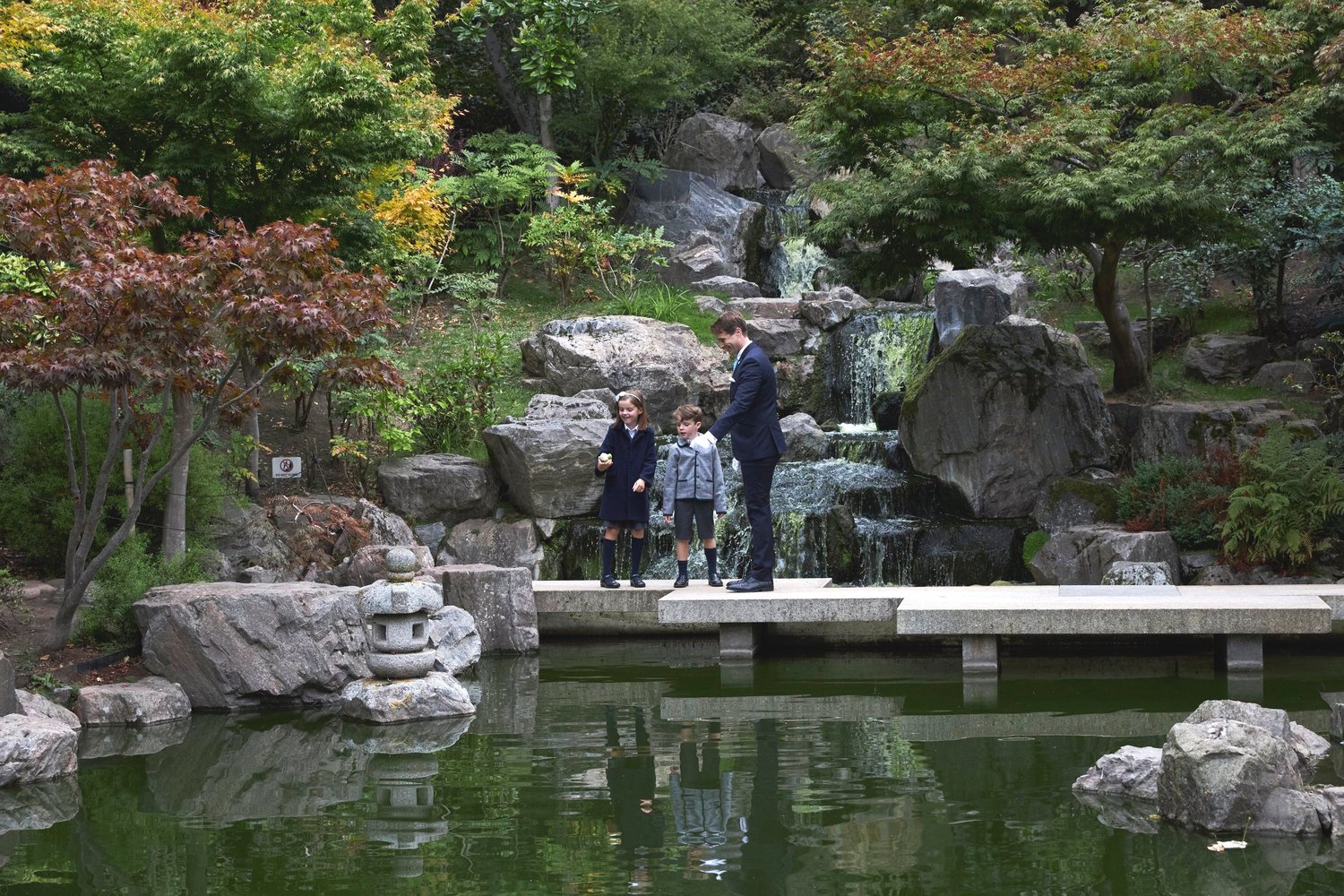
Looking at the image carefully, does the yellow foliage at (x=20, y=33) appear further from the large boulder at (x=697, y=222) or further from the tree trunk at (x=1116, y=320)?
the large boulder at (x=697, y=222)

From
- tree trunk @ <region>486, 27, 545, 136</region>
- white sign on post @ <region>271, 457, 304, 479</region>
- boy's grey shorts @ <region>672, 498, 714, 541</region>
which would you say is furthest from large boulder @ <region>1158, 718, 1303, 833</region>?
tree trunk @ <region>486, 27, 545, 136</region>

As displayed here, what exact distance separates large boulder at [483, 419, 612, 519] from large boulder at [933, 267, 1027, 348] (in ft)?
19.0

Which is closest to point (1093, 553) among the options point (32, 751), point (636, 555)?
point (636, 555)

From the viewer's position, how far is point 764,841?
19.4 ft

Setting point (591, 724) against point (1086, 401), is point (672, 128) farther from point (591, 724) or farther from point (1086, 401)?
point (591, 724)

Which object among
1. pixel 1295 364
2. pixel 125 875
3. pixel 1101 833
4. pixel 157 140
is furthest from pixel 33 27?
pixel 1295 364

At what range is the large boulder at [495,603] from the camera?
11414mm

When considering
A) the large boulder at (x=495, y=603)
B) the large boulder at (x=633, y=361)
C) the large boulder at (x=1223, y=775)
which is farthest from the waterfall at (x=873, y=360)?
the large boulder at (x=1223, y=775)

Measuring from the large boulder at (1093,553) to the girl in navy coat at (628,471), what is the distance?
4294 mm

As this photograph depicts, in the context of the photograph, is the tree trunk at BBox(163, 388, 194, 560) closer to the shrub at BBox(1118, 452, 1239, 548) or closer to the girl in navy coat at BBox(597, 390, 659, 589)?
the girl in navy coat at BBox(597, 390, 659, 589)

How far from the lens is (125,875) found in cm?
568

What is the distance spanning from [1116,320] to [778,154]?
10763 mm

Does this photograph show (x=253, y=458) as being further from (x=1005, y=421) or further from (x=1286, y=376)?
(x=1286, y=376)

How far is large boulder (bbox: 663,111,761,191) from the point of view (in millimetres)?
25516
